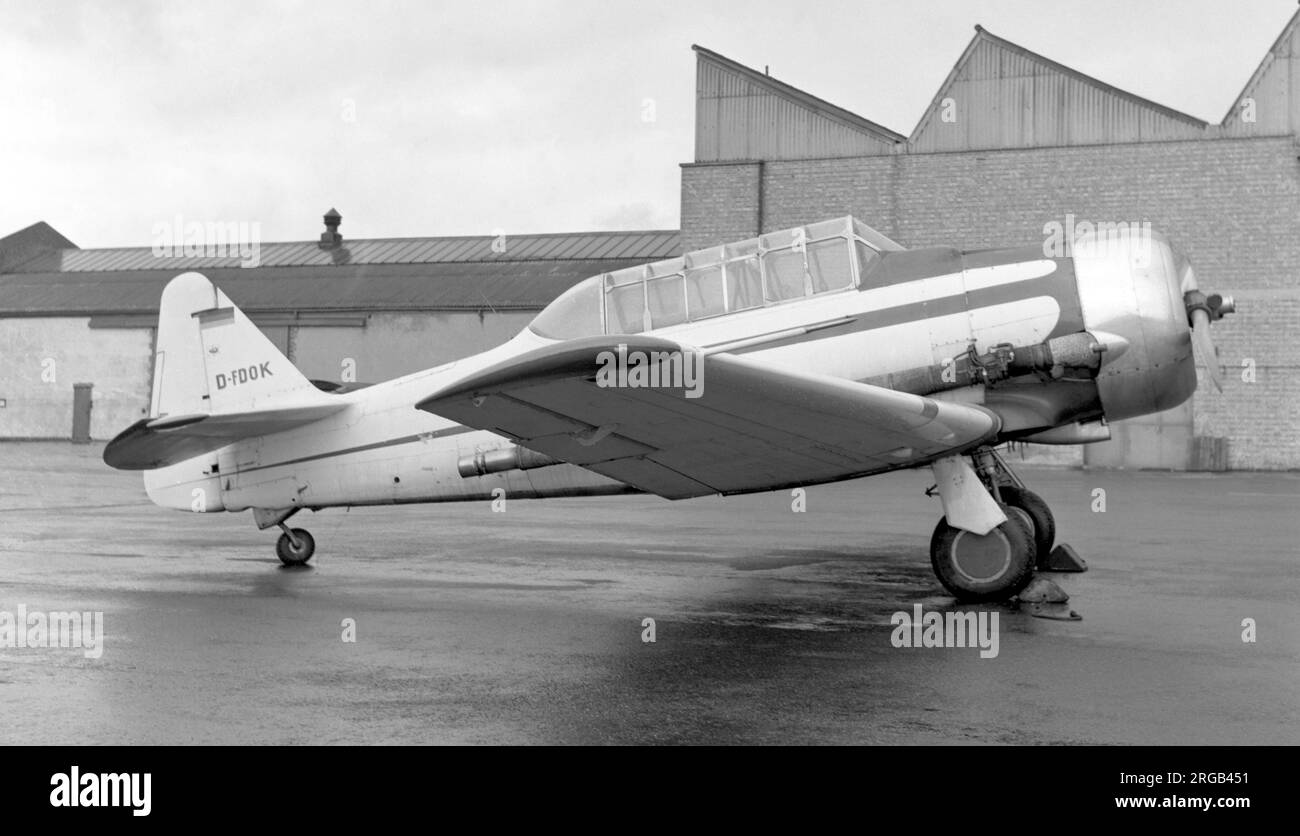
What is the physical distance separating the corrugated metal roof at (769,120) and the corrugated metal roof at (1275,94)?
7407 millimetres

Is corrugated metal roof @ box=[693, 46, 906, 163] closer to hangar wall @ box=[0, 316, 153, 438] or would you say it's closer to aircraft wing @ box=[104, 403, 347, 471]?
hangar wall @ box=[0, 316, 153, 438]

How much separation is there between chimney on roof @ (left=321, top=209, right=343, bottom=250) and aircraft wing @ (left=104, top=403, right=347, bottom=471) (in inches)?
1681

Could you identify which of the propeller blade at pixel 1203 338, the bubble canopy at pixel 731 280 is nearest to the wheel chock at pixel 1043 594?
the propeller blade at pixel 1203 338

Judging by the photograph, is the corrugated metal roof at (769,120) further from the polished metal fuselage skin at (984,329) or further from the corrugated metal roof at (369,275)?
the polished metal fuselage skin at (984,329)

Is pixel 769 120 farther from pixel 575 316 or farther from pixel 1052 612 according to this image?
pixel 1052 612

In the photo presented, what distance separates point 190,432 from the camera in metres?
9.05

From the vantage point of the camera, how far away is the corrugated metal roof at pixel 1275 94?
1099 inches

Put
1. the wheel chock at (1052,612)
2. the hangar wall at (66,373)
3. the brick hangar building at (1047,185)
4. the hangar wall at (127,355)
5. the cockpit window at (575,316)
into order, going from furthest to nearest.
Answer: the hangar wall at (66,373) < the hangar wall at (127,355) < the brick hangar building at (1047,185) < the cockpit window at (575,316) < the wheel chock at (1052,612)

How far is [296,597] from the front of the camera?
8414 millimetres

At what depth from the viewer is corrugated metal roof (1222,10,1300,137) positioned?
27906 mm

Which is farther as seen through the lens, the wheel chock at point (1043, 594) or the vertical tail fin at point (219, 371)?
the vertical tail fin at point (219, 371)

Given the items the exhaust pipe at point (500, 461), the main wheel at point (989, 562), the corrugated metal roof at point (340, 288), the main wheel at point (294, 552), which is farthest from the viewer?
the corrugated metal roof at point (340, 288)

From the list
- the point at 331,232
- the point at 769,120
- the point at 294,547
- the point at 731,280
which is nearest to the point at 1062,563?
the point at 731,280
